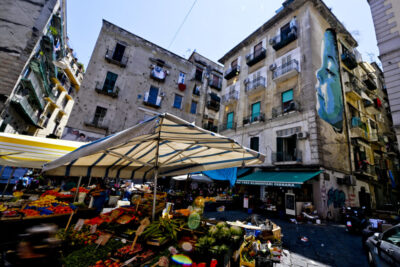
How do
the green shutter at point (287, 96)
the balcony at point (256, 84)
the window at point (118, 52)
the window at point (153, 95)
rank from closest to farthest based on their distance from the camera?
the green shutter at point (287, 96)
the balcony at point (256, 84)
the window at point (118, 52)
the window at point (153, 95)

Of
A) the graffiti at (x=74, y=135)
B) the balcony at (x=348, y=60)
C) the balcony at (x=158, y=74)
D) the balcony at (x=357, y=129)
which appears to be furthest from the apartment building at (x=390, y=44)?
the graffiti at (x=74, y=135)

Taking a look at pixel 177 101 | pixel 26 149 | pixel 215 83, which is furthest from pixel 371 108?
pixel 26 149

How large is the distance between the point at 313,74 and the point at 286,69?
84.5 inches

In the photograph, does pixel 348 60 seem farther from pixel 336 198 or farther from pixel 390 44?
pixel 336 198

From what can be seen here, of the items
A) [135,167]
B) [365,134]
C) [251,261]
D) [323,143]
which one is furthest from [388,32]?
[135,167]

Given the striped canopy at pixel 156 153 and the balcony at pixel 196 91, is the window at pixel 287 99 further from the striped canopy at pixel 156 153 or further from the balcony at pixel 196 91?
the balcony at pixel 196 91

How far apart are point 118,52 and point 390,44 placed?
2381cm

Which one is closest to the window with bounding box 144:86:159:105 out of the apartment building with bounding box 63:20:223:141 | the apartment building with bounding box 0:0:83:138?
the apartment building with bounding box 63:20:223:141

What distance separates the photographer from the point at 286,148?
13656 mm

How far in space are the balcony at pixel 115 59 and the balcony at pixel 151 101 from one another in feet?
14.1

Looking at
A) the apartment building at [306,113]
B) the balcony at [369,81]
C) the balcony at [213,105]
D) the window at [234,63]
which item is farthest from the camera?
the balcony at [213,105]

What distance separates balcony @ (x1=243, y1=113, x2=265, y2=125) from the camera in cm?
1559

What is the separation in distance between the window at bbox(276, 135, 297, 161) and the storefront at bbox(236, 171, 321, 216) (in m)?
1.37

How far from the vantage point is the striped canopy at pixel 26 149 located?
16.5 feet
